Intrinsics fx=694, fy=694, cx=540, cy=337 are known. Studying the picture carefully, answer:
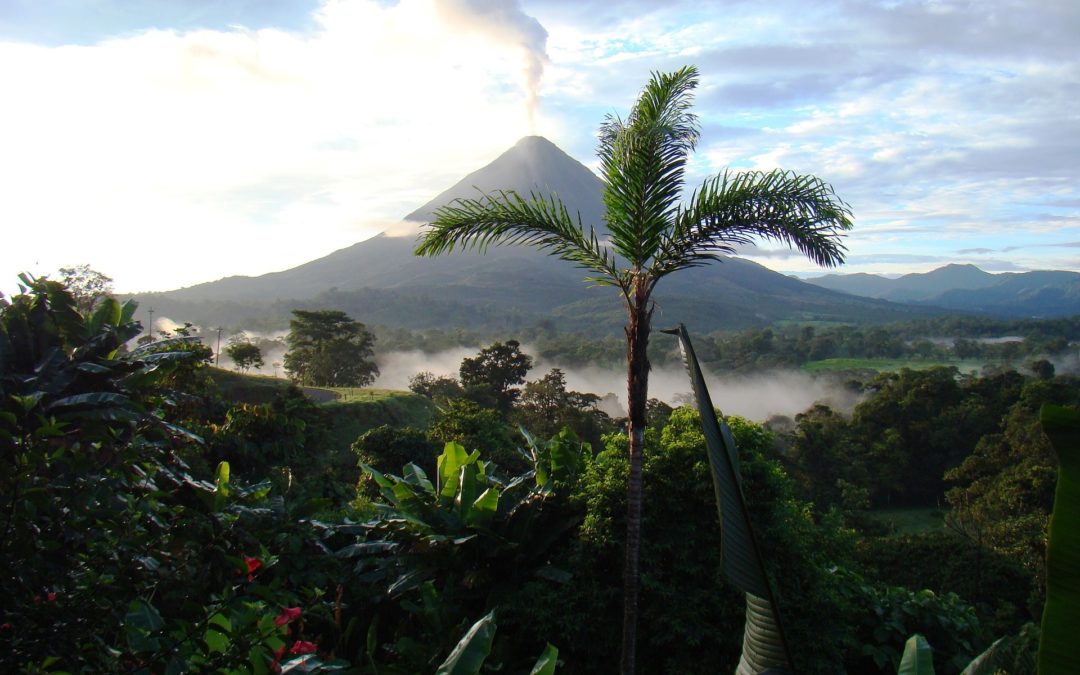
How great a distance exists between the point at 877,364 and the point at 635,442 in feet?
258

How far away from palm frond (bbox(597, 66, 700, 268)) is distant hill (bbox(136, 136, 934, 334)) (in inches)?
3765

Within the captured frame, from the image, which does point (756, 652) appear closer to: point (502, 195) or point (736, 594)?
point (502, 195)

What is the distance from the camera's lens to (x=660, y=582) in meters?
5.62

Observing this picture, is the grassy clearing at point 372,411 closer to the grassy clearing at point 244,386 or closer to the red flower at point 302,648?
the grassy clearing at point 244,386

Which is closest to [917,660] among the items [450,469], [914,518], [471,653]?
[471,653]

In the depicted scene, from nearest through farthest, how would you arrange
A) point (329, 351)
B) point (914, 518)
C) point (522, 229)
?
1. point (522, 229)
2. point (914, 518)
3. point (329, 351)

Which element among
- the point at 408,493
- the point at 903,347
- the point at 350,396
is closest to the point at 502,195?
the point at 408,493

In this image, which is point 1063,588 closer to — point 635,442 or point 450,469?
point 635,442

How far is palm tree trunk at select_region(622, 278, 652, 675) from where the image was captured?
473cm

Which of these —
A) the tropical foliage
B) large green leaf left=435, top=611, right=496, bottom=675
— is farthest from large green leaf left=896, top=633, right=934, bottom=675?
the tropical foliage

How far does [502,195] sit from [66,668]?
370cm

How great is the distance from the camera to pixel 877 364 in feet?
246

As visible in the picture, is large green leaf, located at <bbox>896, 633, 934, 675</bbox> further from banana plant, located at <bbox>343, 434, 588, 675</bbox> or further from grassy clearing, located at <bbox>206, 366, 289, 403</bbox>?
grassy clearing, located at <bbox>206, 366, 289, 403</bbox>

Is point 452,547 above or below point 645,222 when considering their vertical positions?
Result: below
